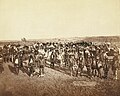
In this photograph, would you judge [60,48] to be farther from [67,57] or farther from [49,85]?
[49,85]

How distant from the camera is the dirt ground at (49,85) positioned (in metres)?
2.17

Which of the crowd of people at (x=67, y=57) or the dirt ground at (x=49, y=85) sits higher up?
the crowd of people at (x=67, y=57)

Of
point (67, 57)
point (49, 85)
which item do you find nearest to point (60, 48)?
point (67, 57)

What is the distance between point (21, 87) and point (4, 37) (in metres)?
0.59

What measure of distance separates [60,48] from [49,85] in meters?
0.39

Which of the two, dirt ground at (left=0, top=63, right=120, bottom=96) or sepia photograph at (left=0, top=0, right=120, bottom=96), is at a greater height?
sepia photograph at (left=0, top=0, right=120, bottom=96)

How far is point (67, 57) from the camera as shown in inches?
89.9

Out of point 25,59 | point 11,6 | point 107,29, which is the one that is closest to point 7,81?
point 25,59

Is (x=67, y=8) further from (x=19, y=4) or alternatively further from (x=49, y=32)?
(x=19, y=4)

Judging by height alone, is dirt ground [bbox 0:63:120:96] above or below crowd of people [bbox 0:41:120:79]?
below

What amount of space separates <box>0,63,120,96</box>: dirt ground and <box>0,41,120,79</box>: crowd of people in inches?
2.3

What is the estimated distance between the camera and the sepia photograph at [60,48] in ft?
7.22

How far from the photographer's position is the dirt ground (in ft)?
7.13

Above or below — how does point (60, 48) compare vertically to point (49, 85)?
above
